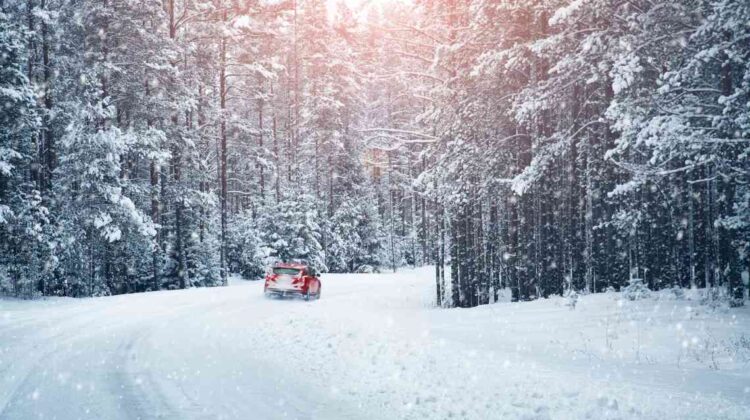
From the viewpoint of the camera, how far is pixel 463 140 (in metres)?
17.8

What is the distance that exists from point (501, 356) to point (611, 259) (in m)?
8.90

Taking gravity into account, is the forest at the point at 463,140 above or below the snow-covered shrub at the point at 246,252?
above

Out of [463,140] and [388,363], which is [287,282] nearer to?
[463,140]

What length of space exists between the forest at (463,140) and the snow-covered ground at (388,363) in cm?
288

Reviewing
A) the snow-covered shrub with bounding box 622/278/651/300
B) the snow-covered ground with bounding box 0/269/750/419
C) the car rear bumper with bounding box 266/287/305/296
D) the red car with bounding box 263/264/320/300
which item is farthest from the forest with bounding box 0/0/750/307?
the car rear bumper with bounding box 266/287/305/296

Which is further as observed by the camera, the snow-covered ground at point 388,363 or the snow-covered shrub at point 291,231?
the snow-covered shrub at point 291,231

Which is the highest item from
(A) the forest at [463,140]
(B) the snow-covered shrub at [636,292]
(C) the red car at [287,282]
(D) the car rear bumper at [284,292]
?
(A) the forest at [463,140]

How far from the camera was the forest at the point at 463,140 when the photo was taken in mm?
11828

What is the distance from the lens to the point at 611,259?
17.1 metres

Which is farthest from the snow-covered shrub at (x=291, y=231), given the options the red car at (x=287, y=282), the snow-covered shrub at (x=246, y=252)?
the red car at (x=287, y=282)

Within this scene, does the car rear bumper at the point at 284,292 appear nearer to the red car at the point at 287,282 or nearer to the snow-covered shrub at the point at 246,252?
the red car at the point at 287,282

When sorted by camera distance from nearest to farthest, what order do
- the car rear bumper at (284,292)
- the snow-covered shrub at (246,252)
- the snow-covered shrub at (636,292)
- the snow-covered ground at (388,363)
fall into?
the snow-covered ground at (388,363) → the snow-covered shrub at (636,292) → the car rear bumper at (284,292) → the snow-covered shrub at (246,252)

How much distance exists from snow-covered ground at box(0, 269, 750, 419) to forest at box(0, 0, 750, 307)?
2.88 metres

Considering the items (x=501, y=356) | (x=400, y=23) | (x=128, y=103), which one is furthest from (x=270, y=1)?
(x=501, y=356)
